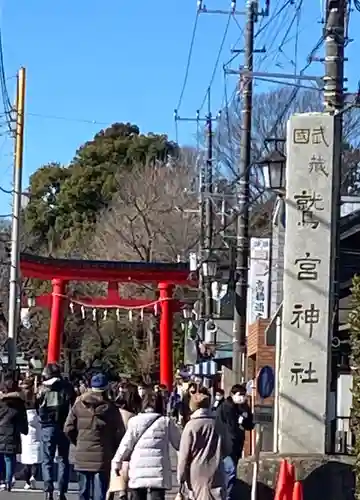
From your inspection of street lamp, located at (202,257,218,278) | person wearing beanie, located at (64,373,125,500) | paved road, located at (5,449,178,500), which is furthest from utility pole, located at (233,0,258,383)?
person wearing beanie, located at (64,373,125,500)

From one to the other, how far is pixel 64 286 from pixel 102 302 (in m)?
2.43

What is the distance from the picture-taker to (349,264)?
22.6 m

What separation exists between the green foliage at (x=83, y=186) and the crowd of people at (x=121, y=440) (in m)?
46.3

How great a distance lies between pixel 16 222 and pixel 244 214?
10715 millimetres

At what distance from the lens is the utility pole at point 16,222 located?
30.4m

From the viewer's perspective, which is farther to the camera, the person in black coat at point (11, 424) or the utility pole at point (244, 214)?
the utility pole at point (244, 214)

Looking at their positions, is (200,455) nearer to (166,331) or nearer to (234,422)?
(234,422)

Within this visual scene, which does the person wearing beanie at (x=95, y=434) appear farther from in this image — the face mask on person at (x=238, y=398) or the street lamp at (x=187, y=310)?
the street lamp at (x=187, y=310)

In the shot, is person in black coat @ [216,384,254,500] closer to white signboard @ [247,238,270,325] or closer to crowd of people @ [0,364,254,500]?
crowd of people @ [0,364,254,500]

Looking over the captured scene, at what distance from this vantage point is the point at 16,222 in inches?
1227

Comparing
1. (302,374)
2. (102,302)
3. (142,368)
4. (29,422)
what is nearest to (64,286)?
(102,302)

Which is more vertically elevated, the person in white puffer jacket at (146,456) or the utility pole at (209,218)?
the utility pole at (209,218)

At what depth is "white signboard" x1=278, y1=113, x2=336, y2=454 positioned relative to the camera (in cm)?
1269

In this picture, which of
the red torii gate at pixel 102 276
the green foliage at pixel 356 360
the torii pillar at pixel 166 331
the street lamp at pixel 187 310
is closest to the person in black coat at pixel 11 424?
the green foliage at pixel 356 360
